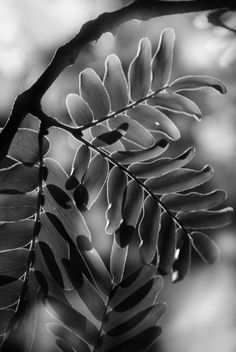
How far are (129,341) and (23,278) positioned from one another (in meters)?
0.27

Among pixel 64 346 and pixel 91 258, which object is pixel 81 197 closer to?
pixel 91 258

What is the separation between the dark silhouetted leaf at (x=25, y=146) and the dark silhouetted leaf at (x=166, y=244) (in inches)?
13.0

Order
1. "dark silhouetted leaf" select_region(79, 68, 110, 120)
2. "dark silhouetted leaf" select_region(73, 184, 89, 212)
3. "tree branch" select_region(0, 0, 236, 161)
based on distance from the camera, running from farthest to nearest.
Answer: "dark silhouetted leaf" select_region(79, 68, 110, 120) < "dark silhouetted leaf" select_region(73, 184, 89, 212) < "tree branch" select_region(0, 0, 236, 161)

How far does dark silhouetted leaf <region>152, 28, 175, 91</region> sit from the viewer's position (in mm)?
1171

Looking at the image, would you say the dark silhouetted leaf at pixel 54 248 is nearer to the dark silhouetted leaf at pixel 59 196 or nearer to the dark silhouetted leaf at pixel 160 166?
the dark silhouetted leaf at pixel 59 196

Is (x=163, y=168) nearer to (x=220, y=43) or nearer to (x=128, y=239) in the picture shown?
(x=128, y=239)

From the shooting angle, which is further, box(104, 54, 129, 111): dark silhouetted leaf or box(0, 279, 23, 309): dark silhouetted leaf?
box(104, 54, 129, 111): dark silhouetted leaf

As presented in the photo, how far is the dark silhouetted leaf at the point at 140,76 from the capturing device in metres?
1.19

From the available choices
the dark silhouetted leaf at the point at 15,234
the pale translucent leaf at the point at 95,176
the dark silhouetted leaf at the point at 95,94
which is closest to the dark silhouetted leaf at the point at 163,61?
the dark silhouetted leaf at the point at 95,94

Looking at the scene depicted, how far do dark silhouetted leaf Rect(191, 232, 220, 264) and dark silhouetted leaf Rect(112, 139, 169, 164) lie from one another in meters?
0.22

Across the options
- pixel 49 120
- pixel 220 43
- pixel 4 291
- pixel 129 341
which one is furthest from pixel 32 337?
pixel 220 43

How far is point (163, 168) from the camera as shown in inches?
47.0

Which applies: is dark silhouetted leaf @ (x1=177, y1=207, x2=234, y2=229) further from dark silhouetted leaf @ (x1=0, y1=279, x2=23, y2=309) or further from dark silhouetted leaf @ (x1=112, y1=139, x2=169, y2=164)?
dark silhouetted leaf @ (x1=0, y1=279, x2=23, y2=309)

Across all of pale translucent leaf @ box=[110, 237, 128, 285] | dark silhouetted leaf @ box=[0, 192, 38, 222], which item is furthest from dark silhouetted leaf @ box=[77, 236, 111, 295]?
dark silhouetted leaf @ box=[0, 192, 38, 222]
